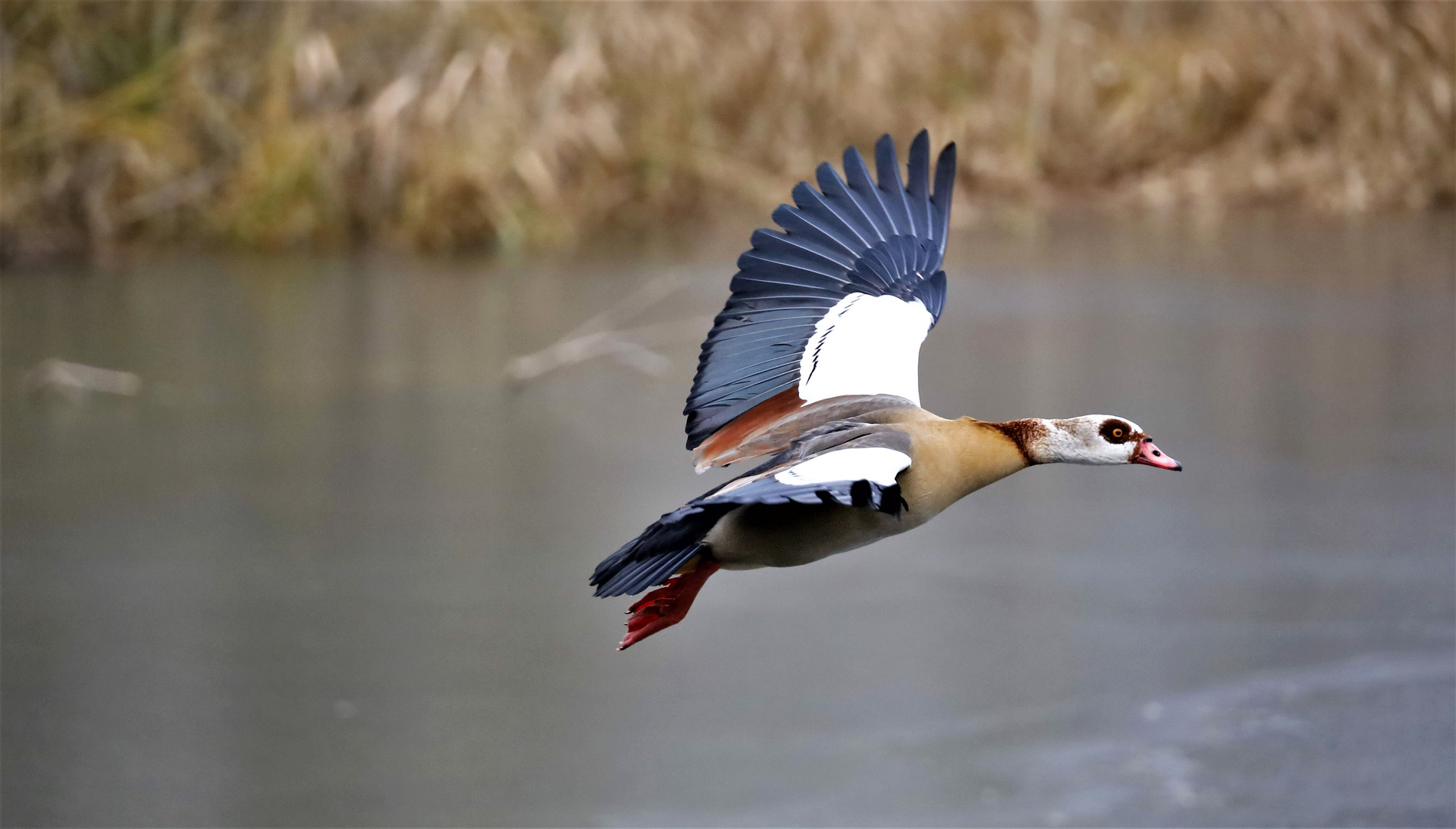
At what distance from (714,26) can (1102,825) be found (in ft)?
23.7

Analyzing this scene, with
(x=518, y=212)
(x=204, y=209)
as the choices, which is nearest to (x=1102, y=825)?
(x=518, y=212)

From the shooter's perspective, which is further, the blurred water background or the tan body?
the blurred water background

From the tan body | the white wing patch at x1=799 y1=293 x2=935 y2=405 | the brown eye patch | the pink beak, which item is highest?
the white wing patch at x1=799 y1=293 x2=935 y2=405

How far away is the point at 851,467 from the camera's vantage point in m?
2.24

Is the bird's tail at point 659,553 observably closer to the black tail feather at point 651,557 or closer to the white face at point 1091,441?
the black tail feather at point 651,557

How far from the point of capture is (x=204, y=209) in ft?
27.8

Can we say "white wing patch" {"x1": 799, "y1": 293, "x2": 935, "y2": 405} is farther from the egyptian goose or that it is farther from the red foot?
the red foot

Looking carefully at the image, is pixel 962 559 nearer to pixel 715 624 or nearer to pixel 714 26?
pixel 715 624

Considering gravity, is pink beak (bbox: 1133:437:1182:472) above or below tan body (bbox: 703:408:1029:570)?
above

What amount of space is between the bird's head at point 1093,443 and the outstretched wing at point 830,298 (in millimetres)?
304

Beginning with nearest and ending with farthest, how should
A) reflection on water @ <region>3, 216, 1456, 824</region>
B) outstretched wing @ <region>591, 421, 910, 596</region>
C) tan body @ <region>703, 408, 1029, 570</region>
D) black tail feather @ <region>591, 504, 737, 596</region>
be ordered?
outstretched wing @ <region>591, 421, 910, 596</region> < black tail feather @ <region>591, 504, 737, 596</region> < tan body @ <region>703, 408, 1029, 570</region> < reflection on water @ <region>3, 216, 1456, 824</region>

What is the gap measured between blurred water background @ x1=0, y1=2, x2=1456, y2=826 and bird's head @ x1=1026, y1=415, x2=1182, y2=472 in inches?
42.9

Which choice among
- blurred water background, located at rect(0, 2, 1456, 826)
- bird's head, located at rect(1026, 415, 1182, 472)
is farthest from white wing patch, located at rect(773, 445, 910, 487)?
blurred water background, located at rect(0, 2, 1456, 826)

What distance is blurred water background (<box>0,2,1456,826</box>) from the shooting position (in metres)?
3.61
